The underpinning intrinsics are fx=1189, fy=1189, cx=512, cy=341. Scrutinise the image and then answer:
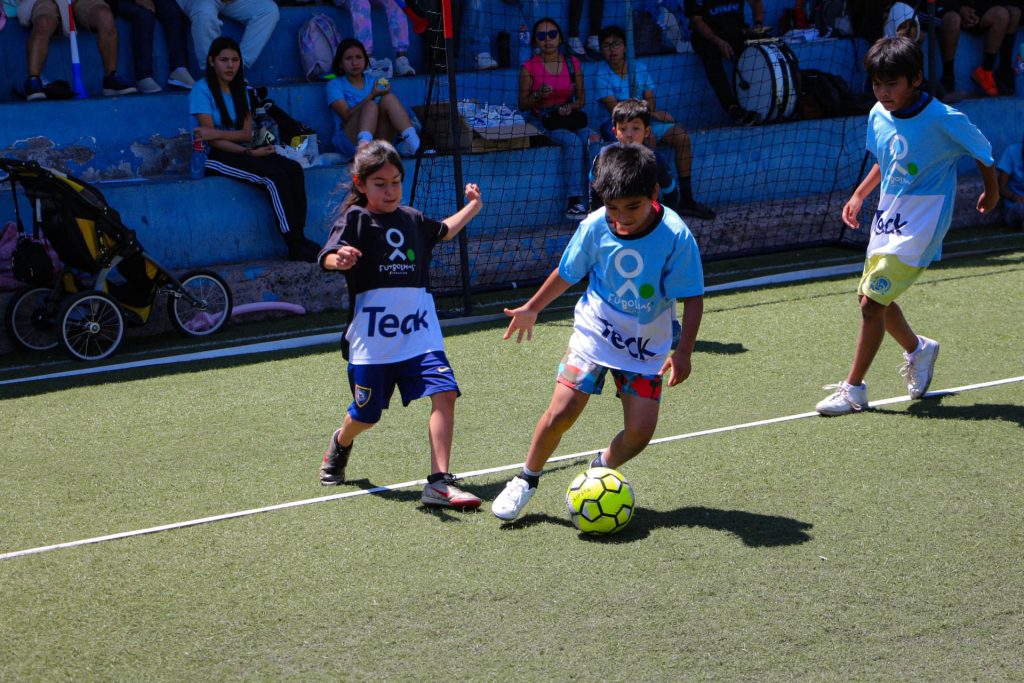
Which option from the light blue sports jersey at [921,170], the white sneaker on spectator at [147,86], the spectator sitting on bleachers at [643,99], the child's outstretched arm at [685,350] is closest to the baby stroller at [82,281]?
the white sneaker on spectator at [147,86]

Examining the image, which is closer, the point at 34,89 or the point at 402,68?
the point at 34,89

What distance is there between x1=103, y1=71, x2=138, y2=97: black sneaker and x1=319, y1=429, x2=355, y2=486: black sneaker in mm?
6070

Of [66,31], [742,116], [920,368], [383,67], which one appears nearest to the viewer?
[920,368]

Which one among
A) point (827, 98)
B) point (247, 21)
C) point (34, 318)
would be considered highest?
point (247, 21)

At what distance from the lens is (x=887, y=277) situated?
219 inches

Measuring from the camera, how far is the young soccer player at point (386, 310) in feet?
15.5

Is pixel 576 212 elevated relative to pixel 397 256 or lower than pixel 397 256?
lower

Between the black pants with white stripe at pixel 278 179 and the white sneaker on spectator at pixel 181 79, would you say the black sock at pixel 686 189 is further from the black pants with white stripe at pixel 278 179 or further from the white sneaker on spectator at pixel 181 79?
the white sneaker on spectator at pixel 181 79

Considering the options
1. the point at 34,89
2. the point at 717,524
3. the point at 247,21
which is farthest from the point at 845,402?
the point at 34,89

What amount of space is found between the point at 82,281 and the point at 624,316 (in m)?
5.20

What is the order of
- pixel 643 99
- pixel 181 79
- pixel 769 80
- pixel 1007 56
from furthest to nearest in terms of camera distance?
pixel 1007 56, pixel 769 80, pixel 643 99, pixel 181 79

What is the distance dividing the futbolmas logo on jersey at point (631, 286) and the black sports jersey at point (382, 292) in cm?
90

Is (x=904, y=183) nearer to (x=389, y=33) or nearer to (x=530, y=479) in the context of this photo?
(x=530, y=479)

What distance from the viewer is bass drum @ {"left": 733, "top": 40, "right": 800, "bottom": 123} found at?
444 inches
